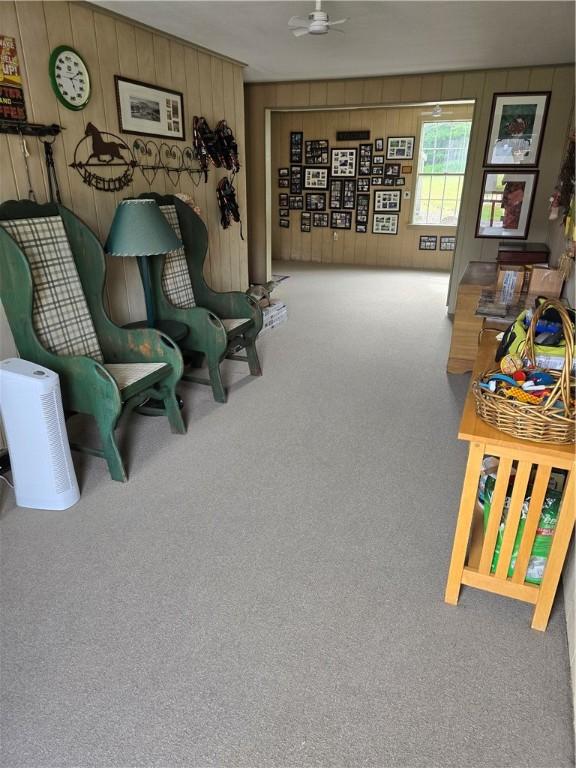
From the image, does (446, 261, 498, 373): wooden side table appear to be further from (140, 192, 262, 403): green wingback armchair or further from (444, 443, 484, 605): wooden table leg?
(444, 443, 484, 605): wooden table leg

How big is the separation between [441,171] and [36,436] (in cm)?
770

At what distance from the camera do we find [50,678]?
1570 mm

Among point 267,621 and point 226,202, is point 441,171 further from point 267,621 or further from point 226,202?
point 267,621

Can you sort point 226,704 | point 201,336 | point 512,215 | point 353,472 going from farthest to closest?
point 512,215
point 201,336
point 353,472
point 226,704

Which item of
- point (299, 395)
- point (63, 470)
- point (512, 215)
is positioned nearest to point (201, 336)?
point (299, 395)

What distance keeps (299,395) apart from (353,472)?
3.41 ft

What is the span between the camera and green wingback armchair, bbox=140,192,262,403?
3.35m

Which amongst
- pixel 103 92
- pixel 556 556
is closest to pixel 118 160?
pixel 103 92

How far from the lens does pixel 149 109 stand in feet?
11.6

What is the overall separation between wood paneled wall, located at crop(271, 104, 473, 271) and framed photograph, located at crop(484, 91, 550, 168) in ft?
10.0

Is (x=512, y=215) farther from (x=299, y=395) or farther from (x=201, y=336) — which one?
(x=201, y=336)

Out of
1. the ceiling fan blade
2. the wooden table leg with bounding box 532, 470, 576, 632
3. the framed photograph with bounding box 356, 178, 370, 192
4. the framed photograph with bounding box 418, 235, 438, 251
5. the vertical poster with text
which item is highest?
the ceiling fan blade

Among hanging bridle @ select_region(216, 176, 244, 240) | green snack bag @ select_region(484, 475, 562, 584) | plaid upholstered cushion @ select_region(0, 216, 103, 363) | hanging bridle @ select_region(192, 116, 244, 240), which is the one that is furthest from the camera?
hanging bridle @ select_region(216, 176, 244, 240)

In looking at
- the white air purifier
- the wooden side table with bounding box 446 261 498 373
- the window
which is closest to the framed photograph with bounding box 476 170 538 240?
the wooden side table with bounding box 446 261 498 373
